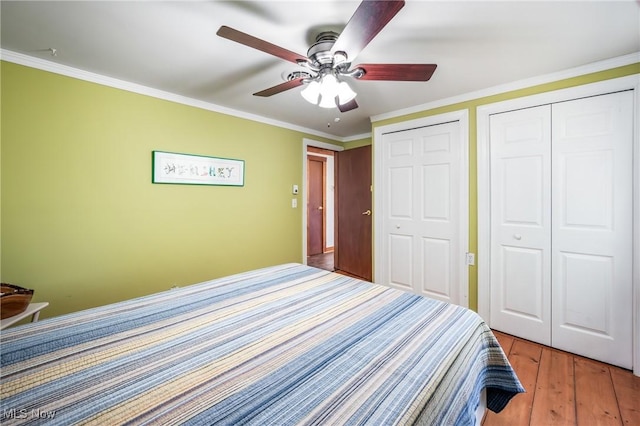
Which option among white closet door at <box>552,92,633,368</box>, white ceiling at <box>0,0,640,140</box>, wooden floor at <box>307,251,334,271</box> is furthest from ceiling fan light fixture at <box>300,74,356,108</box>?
wooden floor at <box>307,251,334,271</box>

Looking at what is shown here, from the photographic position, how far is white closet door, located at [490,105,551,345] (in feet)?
7.00

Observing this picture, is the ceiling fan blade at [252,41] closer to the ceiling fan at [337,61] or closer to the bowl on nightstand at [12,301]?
the ceiling fan at [337,61]

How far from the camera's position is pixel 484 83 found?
2230mm

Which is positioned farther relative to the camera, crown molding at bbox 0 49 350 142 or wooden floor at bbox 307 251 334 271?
wooden floor at bbox 307 251 334 271

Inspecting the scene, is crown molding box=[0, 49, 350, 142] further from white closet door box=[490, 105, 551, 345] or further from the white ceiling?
white closet door box=[490, 105, 551, 345]

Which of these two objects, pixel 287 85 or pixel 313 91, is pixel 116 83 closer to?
pixel 287 85

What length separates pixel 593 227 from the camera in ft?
6.37

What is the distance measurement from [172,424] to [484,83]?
2898 mm

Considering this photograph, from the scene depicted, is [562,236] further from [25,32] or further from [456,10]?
[25,32]

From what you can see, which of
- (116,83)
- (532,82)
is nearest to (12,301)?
(116,83)

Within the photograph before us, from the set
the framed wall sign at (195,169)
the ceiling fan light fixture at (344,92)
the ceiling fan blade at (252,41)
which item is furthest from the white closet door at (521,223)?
the framed wall sign at (195,169)

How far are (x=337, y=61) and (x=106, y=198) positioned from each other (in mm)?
Answer: 2088

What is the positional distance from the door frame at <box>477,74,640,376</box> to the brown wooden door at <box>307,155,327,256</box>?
3434 millimetres

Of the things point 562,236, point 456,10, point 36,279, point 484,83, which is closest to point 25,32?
point 36,279
